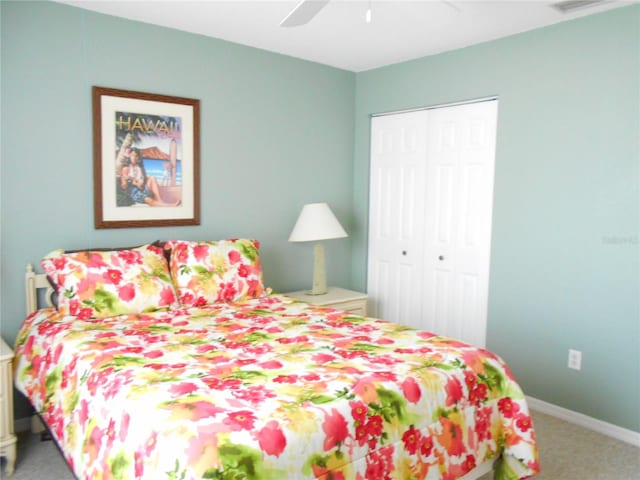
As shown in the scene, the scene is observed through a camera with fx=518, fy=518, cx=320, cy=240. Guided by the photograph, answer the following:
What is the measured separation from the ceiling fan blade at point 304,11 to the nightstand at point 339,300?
197cm

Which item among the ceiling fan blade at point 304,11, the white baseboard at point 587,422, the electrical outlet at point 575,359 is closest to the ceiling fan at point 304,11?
the ceiling fan blade at point 304,11

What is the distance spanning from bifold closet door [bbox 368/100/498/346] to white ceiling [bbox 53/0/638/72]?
1.70 feet

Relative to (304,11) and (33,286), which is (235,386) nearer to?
(304,11)

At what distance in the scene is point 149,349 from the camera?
2176 mm

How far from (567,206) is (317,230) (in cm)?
163

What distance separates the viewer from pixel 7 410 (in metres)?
2.36

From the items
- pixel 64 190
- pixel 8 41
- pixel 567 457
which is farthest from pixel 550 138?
pixel 8 41

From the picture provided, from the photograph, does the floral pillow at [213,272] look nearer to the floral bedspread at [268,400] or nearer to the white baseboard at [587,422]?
the floral bedspread at [268,400]

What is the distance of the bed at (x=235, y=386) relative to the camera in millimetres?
1532

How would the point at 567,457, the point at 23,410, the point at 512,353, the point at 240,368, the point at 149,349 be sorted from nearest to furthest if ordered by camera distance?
the point at 240,368
the point at 149,349
the point at 567,457
the point at 23,410
the point at 512,353

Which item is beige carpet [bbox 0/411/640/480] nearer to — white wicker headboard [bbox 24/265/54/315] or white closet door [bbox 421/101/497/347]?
white wicker headboard [bbox 24/265/54/315]

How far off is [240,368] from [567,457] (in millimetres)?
1852

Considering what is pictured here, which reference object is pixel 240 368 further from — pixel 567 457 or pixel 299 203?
pixel 299 203

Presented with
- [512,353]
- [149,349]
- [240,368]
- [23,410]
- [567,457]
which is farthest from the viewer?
[512,353]
